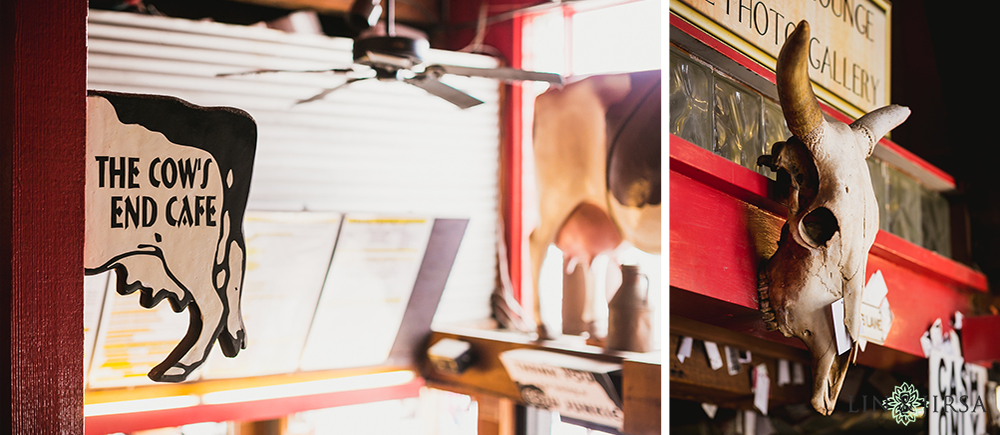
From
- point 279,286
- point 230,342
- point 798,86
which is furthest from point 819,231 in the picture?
A: point 279,286

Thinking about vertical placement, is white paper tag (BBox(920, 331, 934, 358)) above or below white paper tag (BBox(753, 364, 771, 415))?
above

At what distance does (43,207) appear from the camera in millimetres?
933

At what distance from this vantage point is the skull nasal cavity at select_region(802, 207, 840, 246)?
1.11 meters

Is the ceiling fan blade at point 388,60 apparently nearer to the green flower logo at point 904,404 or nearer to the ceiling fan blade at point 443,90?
the ceiling fan blade at point 443,90

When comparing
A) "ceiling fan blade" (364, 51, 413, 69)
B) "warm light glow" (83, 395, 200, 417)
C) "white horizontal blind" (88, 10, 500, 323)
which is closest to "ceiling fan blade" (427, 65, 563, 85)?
"ceiling fan blade" (364, 51, 413, 69)

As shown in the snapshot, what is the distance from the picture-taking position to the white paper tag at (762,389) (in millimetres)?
1580

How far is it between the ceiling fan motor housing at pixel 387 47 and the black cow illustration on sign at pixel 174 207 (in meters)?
0.72

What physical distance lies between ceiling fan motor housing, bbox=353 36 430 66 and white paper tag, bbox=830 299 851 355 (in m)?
1.36

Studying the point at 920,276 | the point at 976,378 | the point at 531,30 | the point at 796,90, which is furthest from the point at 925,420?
the point at 531,30

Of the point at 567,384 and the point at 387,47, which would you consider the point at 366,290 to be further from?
the point at 387,47

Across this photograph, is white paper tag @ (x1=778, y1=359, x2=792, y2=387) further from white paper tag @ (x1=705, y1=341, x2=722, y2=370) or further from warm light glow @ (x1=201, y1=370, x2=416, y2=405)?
warm light glow @ (x1=201, y1=370, x2=416, y2=405)

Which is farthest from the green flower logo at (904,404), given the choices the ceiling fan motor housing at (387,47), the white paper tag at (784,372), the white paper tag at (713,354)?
the ceiling fan motor housing at (387,47)

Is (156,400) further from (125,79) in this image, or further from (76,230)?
(76,230)

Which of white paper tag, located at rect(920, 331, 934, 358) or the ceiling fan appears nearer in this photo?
white paper tag, located at rect(920, 331, 934, 358)
